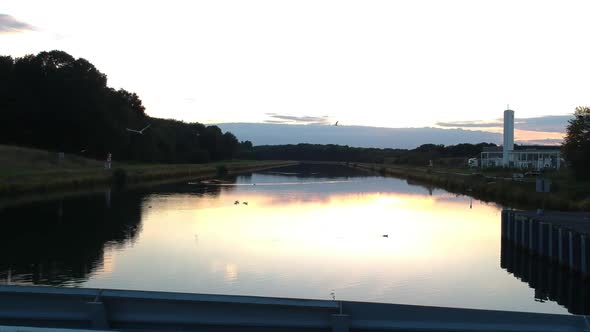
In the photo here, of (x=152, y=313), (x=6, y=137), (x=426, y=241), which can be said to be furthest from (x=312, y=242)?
(x=6, y=137)

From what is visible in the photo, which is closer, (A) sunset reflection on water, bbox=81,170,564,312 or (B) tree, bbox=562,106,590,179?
(A) sunset reflection on water, bbox=81,170,564,312

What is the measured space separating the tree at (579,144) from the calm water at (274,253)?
5.10 m

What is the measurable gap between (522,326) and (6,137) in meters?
64.0

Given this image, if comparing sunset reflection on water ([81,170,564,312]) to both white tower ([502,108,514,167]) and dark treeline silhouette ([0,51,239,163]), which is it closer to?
dark treeline silhouette ([0,51,239,163])

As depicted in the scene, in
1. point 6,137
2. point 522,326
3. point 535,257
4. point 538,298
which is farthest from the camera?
point 6,137

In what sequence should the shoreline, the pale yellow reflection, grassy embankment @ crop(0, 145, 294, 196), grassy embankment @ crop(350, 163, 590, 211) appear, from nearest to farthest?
1. the pale yellow reflection
2. grassy embankment @ crop(350, 163, 590, 211)
3. the shoreline
4. grassy embankment @ crop(0, 145, 294, 196)

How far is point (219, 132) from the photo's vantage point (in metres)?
124

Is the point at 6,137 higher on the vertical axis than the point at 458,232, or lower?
higher

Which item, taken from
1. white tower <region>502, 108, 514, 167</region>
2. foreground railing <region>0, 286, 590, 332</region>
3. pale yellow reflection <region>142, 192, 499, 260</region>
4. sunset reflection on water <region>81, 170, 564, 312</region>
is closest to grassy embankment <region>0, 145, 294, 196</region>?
pale yellow reflection <region>142, 192, 499, 260</region>

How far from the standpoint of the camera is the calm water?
1498 centimetres

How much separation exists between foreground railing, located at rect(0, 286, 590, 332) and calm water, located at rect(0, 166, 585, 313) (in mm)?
6988

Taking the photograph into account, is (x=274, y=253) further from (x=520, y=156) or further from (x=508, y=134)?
(x=520, y=156)

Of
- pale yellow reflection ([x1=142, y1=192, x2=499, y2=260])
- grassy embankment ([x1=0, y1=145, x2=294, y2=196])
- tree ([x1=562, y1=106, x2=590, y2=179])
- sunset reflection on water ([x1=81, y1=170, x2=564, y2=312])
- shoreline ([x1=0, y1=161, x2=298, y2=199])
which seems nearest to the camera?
sunset reflection on water ([x1=81, y1=170, x2=564, y2=312])

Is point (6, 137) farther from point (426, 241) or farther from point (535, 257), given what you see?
point (535, 257)
